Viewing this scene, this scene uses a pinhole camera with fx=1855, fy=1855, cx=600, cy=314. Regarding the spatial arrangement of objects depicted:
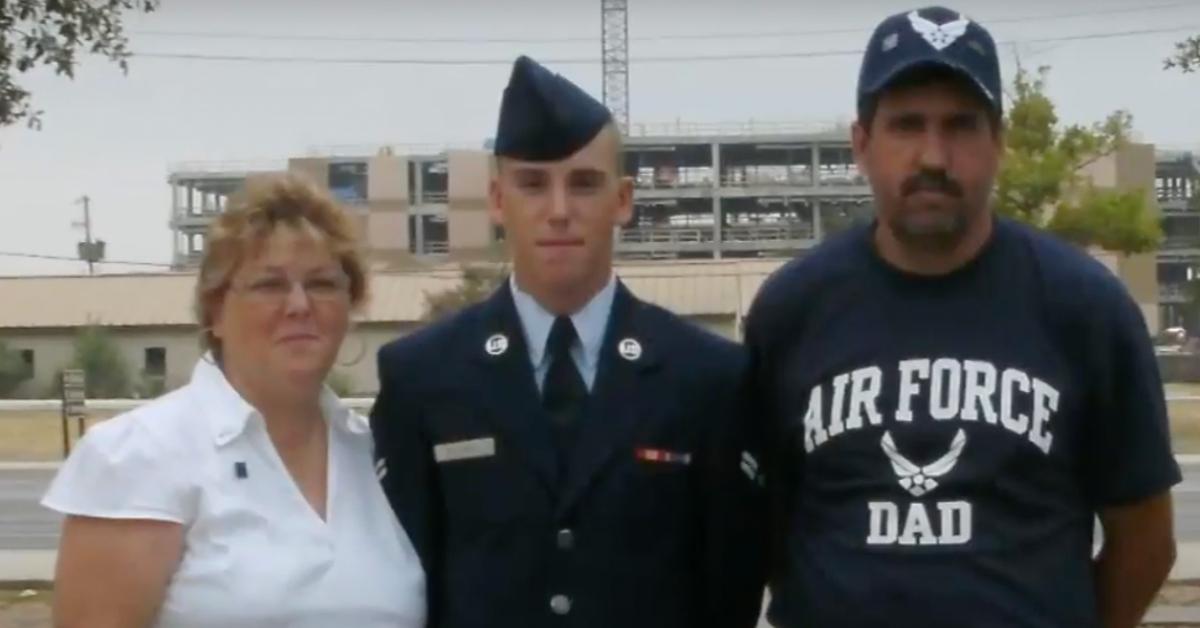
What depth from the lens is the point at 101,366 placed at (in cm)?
4028

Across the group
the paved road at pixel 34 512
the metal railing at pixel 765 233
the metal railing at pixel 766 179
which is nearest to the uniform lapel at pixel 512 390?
the paved road at pixel 34 512

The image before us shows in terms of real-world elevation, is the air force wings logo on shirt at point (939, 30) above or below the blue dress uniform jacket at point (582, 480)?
above

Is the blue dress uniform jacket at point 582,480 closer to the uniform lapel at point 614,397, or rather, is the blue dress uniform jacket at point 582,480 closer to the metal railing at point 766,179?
the uniform lapel at point 614,397

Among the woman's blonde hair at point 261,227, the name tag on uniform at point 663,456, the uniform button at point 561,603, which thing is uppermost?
the woman's blonde hair at point 261,227

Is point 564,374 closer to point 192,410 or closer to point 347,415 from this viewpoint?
point 347,415

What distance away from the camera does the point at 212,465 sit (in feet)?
11.1

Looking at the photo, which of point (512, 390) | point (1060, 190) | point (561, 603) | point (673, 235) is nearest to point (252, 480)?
point (512, 390)

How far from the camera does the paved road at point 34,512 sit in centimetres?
1514

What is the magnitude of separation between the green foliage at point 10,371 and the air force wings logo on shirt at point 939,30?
41346 mm

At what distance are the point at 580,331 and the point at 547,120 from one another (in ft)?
1.34

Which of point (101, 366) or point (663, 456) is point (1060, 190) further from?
point (663, 456)

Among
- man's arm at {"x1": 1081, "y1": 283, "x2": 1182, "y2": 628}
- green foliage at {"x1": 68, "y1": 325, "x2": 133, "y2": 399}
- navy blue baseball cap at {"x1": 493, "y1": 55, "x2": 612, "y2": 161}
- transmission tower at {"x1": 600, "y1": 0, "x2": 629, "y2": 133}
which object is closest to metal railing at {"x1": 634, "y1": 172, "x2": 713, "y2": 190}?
transmission tower at {"x1": 600, "y1": 0, "x2": 629, "y2": 133}

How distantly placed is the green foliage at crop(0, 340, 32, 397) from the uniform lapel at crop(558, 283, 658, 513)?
40.8m

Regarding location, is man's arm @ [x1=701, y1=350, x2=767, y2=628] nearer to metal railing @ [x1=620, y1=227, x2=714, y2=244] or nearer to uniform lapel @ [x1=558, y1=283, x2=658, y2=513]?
uniform lapel @ [x1=558, y1=283, x2=658, y2=513]
